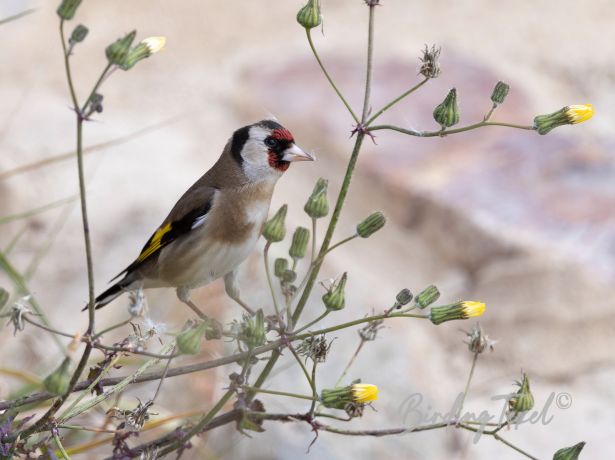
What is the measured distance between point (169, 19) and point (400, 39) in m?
1.03

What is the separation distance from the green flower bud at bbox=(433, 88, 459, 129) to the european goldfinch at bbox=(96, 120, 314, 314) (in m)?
0.70

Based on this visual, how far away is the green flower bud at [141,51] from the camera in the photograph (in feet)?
4.92

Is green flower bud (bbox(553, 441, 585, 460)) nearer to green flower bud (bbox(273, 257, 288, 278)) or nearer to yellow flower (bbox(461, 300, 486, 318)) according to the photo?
yellow flower (bbox(461, 300, 486, 318))

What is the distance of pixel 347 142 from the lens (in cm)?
412

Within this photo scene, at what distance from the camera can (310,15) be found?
5.59 ft

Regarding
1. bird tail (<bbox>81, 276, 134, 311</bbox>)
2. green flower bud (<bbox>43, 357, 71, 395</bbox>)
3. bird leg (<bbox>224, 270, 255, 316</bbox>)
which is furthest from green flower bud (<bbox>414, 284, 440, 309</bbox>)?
bird tail (<bbox>81, 276, 134, 311</bbox>)

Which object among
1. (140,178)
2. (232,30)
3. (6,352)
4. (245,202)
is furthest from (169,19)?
(245,202)

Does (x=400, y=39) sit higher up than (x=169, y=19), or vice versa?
(x=400, y=39)

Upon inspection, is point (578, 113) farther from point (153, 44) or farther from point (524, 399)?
point (153, 44)

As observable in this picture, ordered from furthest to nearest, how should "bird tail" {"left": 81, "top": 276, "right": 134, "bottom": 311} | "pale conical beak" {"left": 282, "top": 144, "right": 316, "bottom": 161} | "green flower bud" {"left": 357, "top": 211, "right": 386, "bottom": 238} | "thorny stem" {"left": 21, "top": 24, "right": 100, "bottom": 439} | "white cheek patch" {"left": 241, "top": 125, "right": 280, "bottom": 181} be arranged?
"bird tail" {"left": 81, "top": 276, "right": 134, "bottom": 311} → "white cheek patch" {"left": 241, "top": 125, "right": 280, "bottom": 181} → "pale conical beak" {"left": 282, "top": 144, "right": 316, "bottom": 161} → "green flower bud" {"left": 357, "top": 211, "right": 386, "bottom": 238} → "thorny stem" {"left": 21, "top": 24, "right": 100, "bottom": 439}

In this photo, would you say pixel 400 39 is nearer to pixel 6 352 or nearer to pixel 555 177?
pixel 555 177

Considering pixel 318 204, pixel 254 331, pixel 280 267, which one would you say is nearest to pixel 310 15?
pixel 318 204

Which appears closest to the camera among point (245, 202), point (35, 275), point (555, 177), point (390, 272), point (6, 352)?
point (245, 202)

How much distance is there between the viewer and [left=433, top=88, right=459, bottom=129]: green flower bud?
5.41ft
